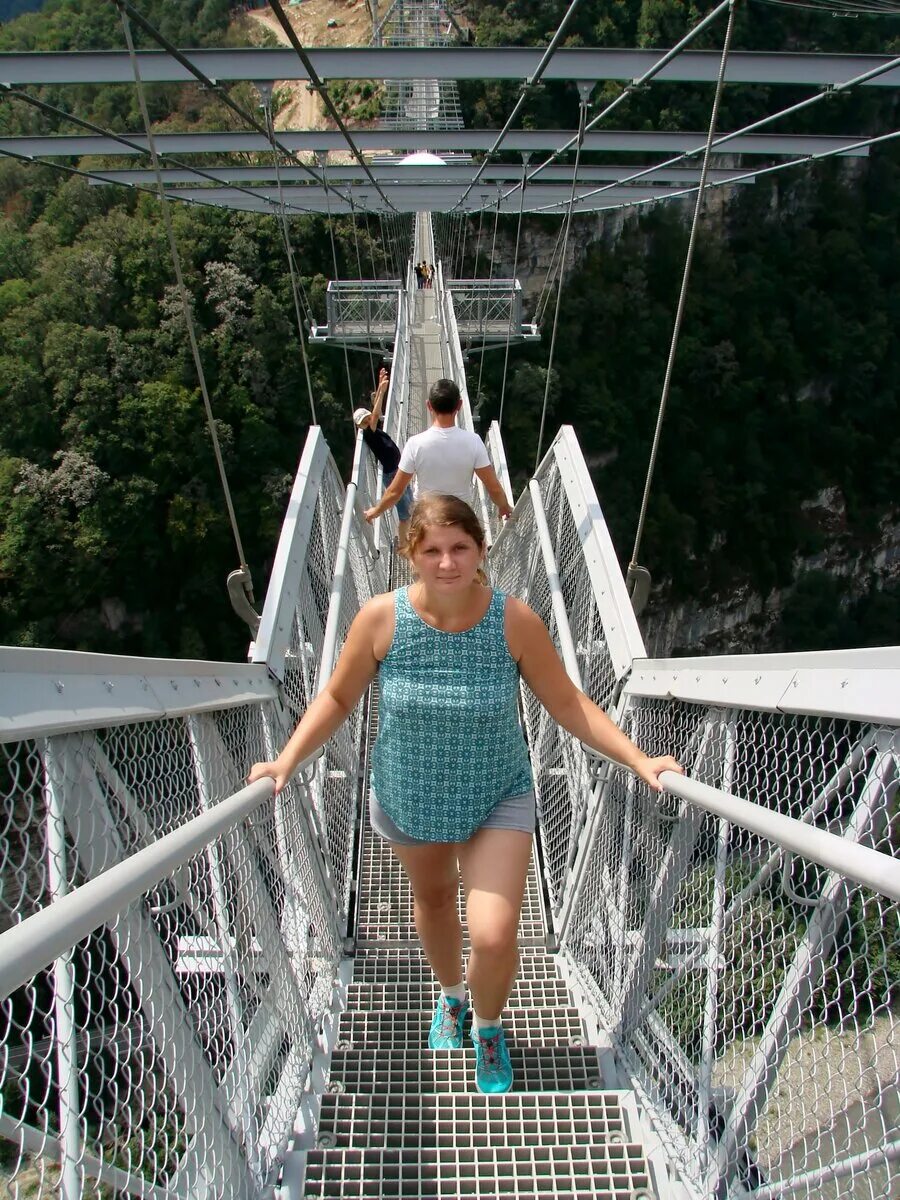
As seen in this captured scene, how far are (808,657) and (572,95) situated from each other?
29349 millimetres

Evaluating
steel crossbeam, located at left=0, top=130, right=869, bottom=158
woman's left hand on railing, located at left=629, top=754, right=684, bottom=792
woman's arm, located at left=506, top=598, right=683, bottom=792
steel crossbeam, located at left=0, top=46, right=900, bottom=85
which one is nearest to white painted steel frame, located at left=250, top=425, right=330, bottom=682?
woman's arm, located at left=506, top=598, right=683, bottom=792

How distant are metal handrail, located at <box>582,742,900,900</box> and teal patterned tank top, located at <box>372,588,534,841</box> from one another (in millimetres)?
350

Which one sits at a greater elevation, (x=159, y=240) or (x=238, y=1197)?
(x=159, y=240)

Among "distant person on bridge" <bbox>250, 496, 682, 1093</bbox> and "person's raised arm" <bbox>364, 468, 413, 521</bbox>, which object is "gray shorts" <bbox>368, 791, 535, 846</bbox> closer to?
"distant person on bridge" <bbox>250, 496, 682, 1093</bbox>

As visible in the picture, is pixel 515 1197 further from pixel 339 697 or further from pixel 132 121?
pixel 132 121

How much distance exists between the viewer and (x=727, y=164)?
27.3 meters

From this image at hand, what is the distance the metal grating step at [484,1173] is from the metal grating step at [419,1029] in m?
0.36

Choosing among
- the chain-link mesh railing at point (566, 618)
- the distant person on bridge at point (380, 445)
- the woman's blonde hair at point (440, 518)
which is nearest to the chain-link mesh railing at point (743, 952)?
the chain-link mesh railing at point (566, 618)

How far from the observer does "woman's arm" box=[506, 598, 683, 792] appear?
152 cm

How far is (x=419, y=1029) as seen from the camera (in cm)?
206

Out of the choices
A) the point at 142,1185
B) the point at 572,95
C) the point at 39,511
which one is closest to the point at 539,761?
the point at 142,1185

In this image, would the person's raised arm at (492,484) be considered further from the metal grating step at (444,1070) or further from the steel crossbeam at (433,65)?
the steel crossbeam at (433,65)

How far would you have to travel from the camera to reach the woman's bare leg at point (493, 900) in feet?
4.87

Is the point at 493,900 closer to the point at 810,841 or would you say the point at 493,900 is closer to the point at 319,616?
the point at 810,841
